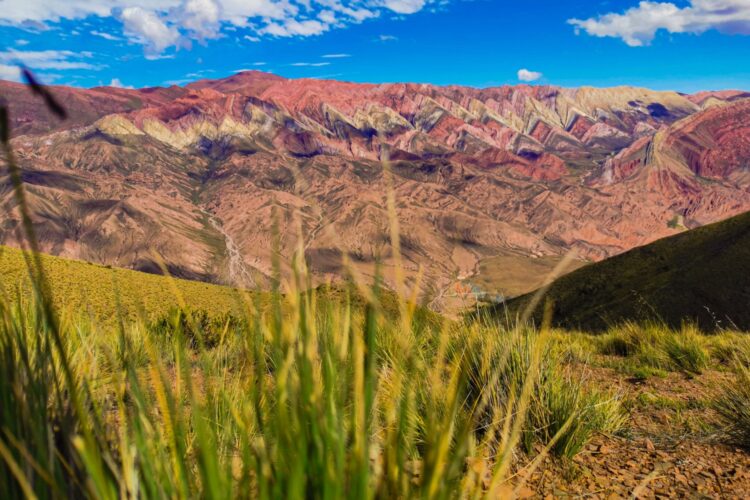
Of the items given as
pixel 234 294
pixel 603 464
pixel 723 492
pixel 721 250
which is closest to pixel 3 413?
pixel 234 294

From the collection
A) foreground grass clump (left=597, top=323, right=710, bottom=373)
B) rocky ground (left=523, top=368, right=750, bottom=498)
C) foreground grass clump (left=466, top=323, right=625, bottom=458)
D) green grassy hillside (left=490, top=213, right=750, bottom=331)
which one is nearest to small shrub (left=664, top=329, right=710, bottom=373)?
foreground grass clump (left=597, top=323, right=710, bottom=373)

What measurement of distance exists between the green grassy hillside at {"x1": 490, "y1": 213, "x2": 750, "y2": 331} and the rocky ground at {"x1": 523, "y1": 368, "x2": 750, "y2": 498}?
72.8ft

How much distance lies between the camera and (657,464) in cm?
356

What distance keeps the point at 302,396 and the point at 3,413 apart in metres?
0.97

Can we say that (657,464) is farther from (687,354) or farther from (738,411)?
(687,354)

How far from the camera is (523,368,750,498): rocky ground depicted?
3.21 meters

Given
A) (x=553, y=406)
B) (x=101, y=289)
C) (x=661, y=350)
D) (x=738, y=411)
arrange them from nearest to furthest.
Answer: (x=553, y=406)
(x=738, y=411)
(x=661, y=350)
(x=101, y=289)

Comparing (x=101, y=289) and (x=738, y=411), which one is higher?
(x=738, y=411)

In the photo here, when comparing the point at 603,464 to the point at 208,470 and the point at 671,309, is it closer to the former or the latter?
the point at 208,470

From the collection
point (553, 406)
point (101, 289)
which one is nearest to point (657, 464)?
point (553, 406)

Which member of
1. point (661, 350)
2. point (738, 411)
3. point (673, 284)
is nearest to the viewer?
point (738, 411)

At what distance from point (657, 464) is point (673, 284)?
38.1 meters

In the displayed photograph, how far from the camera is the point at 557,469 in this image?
3.45 m

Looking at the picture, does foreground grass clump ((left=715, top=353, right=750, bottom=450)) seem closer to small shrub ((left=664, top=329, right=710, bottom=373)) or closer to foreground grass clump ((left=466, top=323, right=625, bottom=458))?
foreground grass clump ((left=466, top=323, right=625, bottom=458))
